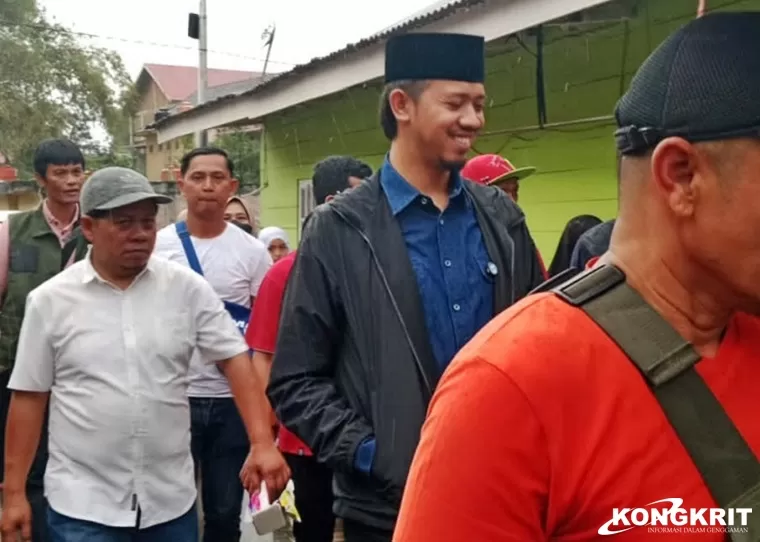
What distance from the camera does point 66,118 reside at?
122ft

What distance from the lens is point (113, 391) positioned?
12.1 ft

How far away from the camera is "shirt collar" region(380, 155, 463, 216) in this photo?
2.96m

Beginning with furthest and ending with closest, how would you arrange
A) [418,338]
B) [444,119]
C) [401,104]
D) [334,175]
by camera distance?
[334,175], [401,104], [444,119], [418,338]

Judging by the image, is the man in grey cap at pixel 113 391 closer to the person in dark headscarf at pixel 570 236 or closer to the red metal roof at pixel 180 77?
the person in dark headscarf at pixel 570 236

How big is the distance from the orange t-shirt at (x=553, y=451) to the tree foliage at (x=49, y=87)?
119 ft

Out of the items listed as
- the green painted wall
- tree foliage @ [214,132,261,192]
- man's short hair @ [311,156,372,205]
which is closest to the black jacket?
man's short hair @ [311,156,372,205]

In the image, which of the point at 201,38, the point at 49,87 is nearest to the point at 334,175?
the point at 201,38

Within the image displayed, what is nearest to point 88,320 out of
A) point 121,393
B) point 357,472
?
point 121,393

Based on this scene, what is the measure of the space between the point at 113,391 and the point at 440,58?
1.67m

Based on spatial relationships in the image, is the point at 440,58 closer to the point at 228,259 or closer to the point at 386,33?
the point at 228,259

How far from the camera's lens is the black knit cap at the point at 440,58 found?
3.10m

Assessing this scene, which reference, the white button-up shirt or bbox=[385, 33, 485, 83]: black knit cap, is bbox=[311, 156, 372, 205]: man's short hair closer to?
the white button-up shirt

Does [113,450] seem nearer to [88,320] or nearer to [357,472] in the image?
[88,320]

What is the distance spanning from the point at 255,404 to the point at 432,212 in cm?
137
